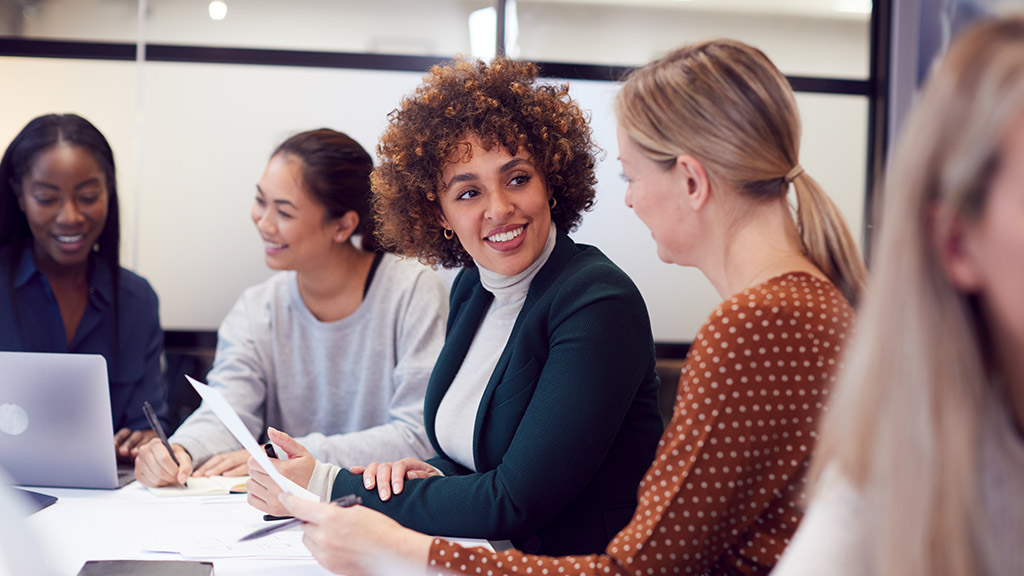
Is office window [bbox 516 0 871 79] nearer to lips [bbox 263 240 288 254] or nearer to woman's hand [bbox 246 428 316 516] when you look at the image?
lips [bbox 263 240 288 254]

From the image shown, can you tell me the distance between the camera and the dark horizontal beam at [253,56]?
3.03 meters

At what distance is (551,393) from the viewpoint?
1.34m

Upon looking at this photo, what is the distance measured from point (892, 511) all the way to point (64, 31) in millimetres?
3285

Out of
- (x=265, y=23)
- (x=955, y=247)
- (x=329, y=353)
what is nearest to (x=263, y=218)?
(x=329, y=353)

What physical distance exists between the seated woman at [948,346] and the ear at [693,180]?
0.46 m

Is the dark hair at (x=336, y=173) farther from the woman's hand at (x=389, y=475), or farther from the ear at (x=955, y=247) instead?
the ear at (x=955, y=247)

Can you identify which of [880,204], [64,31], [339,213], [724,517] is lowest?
[724,517]

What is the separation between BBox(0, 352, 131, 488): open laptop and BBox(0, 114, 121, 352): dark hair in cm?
80

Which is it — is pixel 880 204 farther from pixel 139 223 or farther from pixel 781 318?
pixel 139 223

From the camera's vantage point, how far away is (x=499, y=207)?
162 centimetres

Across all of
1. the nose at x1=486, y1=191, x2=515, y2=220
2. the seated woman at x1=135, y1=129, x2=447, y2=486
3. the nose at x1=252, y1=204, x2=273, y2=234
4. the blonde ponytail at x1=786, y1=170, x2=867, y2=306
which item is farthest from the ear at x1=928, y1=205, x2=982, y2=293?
the nose at x1=252, y1=204, x2=273, y2=234

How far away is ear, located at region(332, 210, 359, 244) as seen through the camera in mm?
2480

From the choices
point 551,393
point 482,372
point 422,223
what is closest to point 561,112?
point 422,223

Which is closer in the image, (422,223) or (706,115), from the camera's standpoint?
(706,115)
